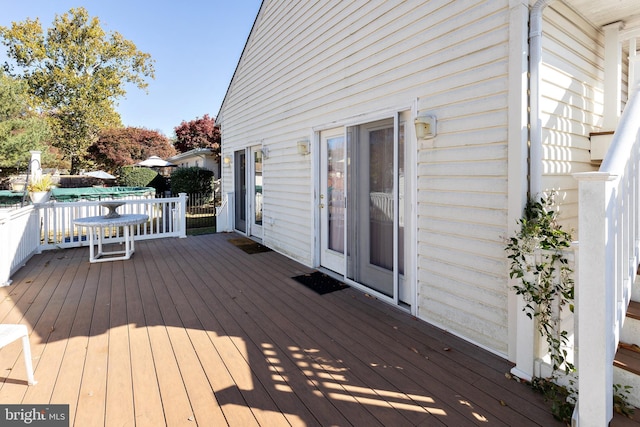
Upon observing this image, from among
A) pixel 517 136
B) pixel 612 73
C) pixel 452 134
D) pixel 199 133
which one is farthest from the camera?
pixel 199 133

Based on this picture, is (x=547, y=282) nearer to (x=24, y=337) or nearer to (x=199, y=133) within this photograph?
(x=24, y=337)

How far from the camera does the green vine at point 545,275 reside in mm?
2229

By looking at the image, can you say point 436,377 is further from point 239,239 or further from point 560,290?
point 239,239

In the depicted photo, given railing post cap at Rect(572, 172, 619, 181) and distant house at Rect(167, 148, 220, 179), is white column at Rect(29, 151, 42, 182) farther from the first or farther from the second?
railing post cap at Rect(572, 172, 619, 181)

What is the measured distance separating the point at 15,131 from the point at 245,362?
18.8m

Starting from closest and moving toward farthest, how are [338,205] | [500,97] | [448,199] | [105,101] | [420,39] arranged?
[500,97] → [448,199] → [420,39] → [338,205] → [105,101]

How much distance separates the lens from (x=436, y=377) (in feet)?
7.94

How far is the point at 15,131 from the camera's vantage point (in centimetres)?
1502

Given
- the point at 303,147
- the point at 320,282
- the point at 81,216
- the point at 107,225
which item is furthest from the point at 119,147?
the point at 320,282

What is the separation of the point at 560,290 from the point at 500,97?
1504mm

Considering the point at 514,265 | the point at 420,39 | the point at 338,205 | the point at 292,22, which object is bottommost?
the point at 514,265

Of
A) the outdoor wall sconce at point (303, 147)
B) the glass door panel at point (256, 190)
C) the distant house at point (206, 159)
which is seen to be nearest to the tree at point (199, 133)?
the distant house at point (206, 159)

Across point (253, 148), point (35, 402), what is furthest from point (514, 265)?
point (253, 148)

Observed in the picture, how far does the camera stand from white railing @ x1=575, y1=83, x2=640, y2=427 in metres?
1.63
